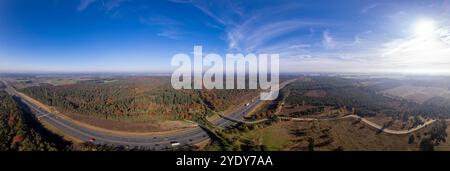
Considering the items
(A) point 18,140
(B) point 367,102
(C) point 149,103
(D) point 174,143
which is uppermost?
(C) point 149,103

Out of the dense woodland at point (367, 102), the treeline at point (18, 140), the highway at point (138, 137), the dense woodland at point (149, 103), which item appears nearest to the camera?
the treeline at point (18, 140)

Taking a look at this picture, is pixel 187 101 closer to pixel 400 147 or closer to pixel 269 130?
pixel 269 130

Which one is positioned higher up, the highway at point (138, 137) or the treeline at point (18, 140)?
the treeline at point (18, 140)

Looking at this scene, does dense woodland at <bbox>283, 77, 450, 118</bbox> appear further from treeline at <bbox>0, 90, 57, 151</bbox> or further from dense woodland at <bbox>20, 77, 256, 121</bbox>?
treeline at <bbox>0, 90, 57, 151</bbox>

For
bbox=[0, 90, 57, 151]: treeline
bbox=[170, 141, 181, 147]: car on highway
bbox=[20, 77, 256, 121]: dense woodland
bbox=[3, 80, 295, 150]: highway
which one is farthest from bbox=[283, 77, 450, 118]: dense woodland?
bbox=[0, 90, 57, 151]: treeline

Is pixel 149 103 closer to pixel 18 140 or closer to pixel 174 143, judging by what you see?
pixel 174 143

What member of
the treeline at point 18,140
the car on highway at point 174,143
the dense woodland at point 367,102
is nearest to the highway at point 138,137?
the car on highway at point 174,143

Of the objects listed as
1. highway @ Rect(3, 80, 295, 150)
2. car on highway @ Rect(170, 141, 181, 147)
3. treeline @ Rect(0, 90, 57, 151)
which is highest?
treeline @ Rect(0, 90, 57, 151)

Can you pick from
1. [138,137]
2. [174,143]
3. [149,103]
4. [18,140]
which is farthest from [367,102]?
[18,140]

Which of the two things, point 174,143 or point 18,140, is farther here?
point 174,143

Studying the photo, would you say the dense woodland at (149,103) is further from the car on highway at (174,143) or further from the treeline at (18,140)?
the treeline at (18,140)

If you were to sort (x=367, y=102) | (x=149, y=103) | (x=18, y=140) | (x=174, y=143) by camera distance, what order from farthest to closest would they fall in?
1. (x=367, y=102)
2. (x=149, y=103)
3. (x=174, y=143)
4. (x=18, y=140)
